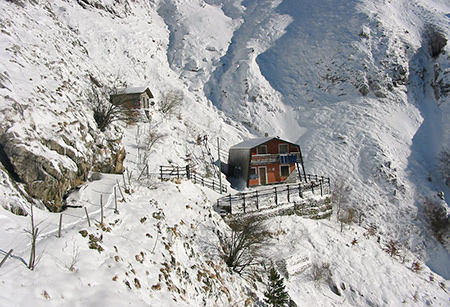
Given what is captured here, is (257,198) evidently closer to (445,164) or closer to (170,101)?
(170,101)

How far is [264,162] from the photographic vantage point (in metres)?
28.9

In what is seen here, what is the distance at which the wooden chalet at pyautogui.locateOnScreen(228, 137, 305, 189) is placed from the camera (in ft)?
93.3

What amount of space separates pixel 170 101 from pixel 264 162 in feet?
59.8

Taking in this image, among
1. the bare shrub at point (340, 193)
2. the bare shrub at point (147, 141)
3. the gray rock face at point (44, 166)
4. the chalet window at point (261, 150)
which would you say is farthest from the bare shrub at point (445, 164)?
the gray rock face at point (44, 166)

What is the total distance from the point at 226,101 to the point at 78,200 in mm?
42034

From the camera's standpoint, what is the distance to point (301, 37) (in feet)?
199

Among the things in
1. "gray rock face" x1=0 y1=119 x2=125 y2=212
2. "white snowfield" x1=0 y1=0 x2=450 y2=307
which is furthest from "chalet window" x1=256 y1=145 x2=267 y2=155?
"gray rock face" x1=0 y1=119 x2=125 y2=212

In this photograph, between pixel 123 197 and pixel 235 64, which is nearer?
pixel 123 197

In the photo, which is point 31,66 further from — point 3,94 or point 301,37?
point 301,37

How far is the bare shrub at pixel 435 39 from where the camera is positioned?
164ft

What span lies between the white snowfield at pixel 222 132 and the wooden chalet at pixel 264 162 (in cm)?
415

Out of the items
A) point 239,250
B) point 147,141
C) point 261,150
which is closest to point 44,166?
point 239,250

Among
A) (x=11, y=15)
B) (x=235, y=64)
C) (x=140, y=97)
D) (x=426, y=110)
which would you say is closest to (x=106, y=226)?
(x=11, y=15)

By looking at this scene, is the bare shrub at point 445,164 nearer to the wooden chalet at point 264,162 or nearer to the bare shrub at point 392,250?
the bare shrub at point 392,250
